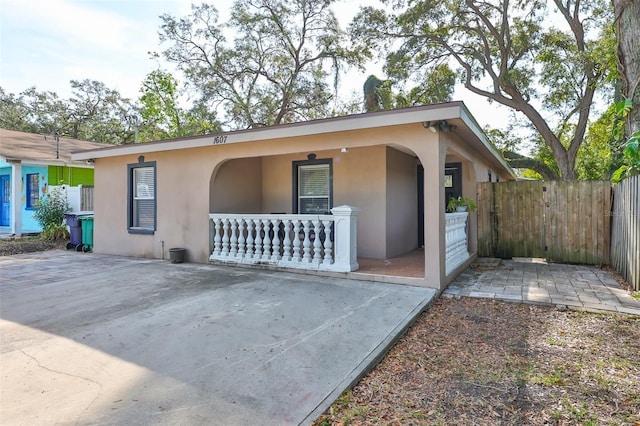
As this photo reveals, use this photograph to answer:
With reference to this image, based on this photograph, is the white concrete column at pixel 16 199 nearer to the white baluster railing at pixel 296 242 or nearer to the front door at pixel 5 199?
the front door at pixel 5 199

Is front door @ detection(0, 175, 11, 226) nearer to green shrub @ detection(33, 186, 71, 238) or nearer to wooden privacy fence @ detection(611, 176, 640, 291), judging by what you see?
green shrub @ detection(33, 186, 71, 238)

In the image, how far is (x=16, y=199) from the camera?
39.5 feet

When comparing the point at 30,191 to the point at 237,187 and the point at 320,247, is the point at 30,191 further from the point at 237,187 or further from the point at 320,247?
the point at 320,247

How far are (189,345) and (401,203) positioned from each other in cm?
593

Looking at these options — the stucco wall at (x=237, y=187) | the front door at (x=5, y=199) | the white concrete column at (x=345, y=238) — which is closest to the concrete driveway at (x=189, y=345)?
the white concrete column at (x=345, y=238)

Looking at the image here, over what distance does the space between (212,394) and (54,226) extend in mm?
11609

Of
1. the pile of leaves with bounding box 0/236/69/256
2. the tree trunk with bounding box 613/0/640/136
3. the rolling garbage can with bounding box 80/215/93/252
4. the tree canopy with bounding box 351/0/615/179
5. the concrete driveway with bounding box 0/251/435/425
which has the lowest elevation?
the concrete driveway with bounding box 0/251/435/425

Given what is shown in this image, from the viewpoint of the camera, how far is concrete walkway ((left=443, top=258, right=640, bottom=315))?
15.0 feet

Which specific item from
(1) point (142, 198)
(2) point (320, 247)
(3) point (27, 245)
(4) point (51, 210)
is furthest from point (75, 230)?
(2) point (320, 247)

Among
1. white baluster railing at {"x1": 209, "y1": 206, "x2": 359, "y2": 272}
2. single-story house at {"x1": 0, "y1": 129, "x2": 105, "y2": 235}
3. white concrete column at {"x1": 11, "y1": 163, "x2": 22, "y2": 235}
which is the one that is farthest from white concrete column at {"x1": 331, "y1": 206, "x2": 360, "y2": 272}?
white concrete column at {"x1": 11, "y1": 163, "x2": 22, "y2": 235}

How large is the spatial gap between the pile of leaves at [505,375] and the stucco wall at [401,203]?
344cm

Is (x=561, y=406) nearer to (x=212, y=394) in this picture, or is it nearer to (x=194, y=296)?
(x=212, y=394)

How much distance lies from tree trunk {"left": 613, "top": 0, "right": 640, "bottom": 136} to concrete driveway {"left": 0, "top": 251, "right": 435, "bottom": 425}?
622 centimetres

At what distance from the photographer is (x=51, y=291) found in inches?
199
